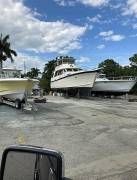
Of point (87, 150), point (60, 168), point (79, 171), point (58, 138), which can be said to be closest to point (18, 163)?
point (60, 168)

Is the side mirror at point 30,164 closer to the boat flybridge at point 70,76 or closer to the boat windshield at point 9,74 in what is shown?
the boat windshield at point 9,74

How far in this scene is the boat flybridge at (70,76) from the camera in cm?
3884

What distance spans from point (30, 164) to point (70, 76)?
38095 mm

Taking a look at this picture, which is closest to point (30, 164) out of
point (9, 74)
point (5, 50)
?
point (9, 74)

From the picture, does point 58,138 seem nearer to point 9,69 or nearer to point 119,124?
point 119,124

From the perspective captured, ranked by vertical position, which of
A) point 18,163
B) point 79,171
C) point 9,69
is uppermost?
point 9,69

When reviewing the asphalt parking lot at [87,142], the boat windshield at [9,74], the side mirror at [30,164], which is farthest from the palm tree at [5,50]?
the side mirror at [30,164]

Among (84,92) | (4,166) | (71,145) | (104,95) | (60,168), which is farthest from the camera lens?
(104,95)

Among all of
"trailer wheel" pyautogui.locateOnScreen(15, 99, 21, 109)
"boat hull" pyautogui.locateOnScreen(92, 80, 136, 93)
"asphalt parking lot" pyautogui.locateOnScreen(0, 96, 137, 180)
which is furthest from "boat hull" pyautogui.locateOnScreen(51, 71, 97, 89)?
"asphalt parking lot" pyautogui.locateOnScreen(0, 96, 137, 180)

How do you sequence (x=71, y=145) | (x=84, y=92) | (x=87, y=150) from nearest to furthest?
(x=87, y=150)
(x=71, y=145)
(x=84, y=92)

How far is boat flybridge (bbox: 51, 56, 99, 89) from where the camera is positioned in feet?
127

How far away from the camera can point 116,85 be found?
44031mm

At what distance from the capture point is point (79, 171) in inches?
295

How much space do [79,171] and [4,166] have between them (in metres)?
5.31
